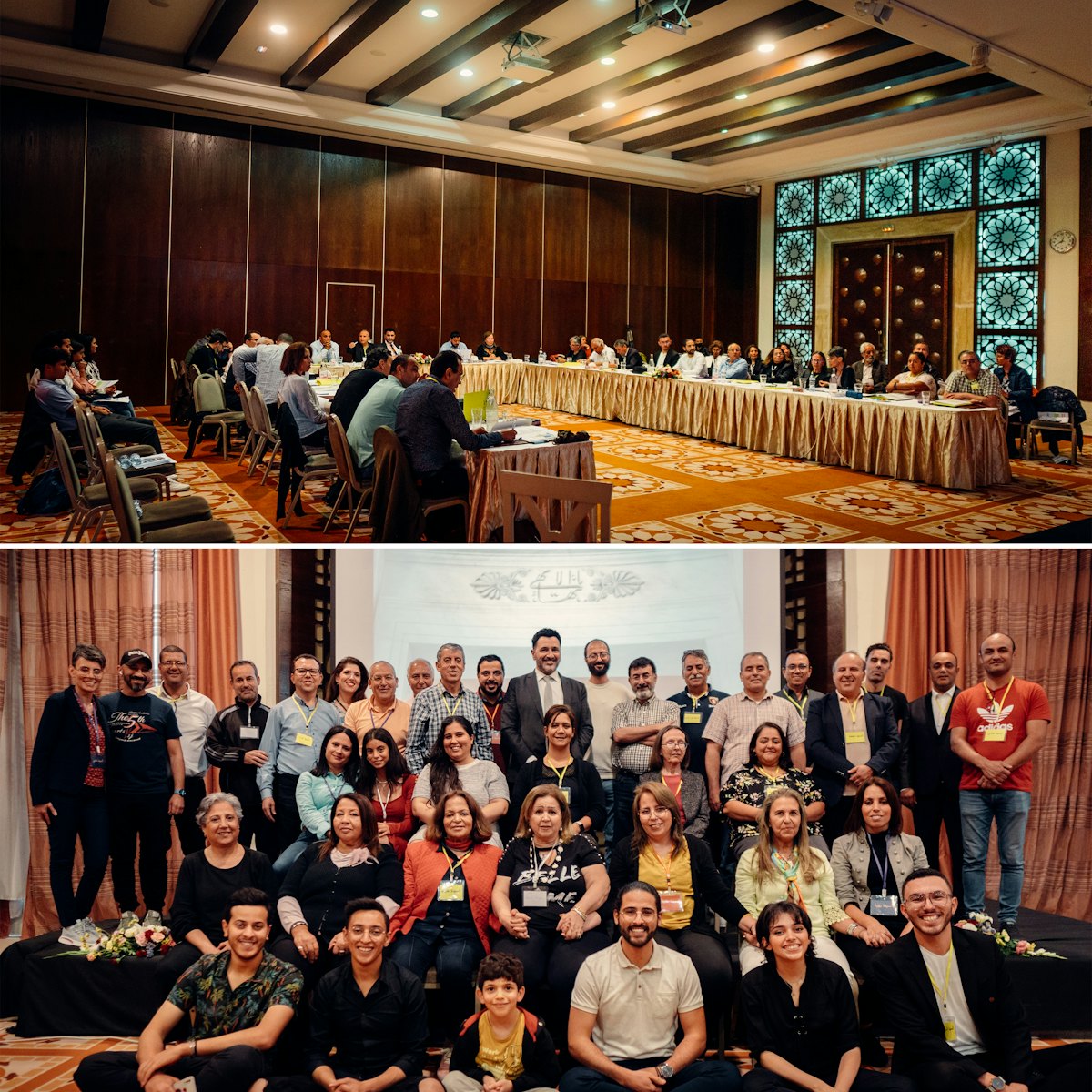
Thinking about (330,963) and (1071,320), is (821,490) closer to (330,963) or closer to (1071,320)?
(330,963)

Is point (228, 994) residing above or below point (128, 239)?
below

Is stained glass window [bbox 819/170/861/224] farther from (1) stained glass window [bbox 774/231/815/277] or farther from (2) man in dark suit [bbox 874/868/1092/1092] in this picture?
(2) man in dark suit [bbox 874/868/1092/1092]

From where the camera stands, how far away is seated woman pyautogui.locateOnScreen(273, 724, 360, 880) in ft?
12.1

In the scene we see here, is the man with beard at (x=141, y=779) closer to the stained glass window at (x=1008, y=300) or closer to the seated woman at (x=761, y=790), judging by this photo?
the seated woman at (x=761, y=790)

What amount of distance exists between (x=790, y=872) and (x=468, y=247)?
12577 mm

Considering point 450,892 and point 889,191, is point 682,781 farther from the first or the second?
point 889,191

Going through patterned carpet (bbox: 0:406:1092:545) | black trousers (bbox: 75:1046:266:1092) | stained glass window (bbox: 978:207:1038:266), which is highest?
stained glass window (bbox: 978:207:1038:266)

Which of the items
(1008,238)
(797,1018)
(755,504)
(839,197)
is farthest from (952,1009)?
(839,197)

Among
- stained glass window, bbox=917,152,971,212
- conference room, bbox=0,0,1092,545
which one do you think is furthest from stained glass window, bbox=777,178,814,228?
stained glass window, bbox=917,152,971,212

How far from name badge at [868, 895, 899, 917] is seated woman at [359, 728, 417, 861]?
1682 mm

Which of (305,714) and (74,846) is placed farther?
(305,714)

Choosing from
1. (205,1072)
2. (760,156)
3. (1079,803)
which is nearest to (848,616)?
(1079,803)

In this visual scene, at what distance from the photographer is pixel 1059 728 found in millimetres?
4906

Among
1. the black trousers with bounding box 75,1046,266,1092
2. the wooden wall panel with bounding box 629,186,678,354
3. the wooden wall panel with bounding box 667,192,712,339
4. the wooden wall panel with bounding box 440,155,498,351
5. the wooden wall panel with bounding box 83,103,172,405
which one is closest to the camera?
the black trousers with bounding box 75,1046,266,1092
